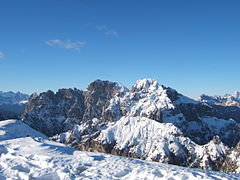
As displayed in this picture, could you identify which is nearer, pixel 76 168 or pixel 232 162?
pixel 76 168

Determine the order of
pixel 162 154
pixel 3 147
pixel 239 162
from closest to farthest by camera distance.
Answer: pixel 3 147 < pixel 239 162 < pixel 162 154

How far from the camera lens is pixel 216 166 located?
17150cm

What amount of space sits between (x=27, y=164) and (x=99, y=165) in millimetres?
7641

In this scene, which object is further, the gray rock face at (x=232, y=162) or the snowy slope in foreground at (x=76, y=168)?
the gray rock face at (x=232, y=162)

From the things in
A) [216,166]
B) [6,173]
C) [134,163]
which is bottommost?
[216,166]

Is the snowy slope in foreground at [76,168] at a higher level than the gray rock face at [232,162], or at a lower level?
higher

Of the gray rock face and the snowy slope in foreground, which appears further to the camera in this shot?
the gray rock face

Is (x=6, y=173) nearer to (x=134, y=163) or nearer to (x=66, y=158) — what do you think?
(x=66, y=158)

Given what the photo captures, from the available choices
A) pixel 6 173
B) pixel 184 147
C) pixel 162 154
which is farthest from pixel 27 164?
pixel 184 147

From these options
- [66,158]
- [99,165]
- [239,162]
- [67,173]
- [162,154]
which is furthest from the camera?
[162,154]

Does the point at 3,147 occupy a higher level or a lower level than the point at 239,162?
higher

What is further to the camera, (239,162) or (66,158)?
(239,162)

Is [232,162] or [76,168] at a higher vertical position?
[76,168]

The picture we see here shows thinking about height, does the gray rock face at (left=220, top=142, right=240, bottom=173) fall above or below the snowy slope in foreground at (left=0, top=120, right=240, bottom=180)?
below
